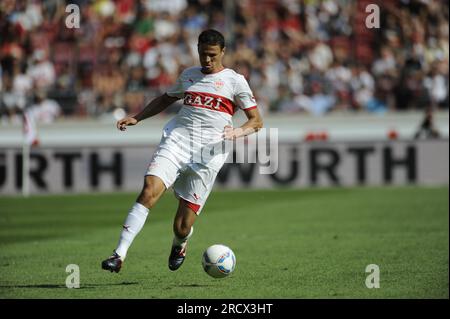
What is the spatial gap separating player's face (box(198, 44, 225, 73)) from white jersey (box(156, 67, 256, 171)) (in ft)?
0.32

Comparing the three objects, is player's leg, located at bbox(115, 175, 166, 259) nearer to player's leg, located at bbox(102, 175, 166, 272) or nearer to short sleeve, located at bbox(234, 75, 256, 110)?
player's leg, located at bbox(102, 175, 166, 272)

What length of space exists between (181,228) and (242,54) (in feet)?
56.5

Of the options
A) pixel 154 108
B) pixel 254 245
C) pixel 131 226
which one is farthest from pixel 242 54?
pixel 131 226

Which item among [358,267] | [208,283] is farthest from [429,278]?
[208,283]

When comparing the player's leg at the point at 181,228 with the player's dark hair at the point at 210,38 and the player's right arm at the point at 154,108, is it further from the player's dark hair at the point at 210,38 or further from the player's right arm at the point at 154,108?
the player's dark hair at the point at 210,38

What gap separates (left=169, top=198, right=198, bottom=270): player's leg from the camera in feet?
32.4

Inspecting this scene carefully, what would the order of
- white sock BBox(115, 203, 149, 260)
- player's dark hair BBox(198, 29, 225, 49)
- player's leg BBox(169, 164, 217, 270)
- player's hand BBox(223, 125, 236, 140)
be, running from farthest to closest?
player's leg BBox(169, 164, 217, 270) < player's dark hair BBox(198, 29, 225, 49) < white sock BBox(115, 203, 149, 260) < player's hand BBox(223, 125, 236, 140)

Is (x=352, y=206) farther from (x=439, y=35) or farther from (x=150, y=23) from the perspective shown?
(x=150, y=23)

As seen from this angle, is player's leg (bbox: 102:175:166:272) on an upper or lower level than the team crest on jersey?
lower

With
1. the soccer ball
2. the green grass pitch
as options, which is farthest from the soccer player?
the green grass pitch

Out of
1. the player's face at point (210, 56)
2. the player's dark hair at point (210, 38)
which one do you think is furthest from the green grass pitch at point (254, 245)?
the player's dark hair at point (210, 38)

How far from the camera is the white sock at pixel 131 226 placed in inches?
361

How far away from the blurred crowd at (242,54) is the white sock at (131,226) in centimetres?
1618

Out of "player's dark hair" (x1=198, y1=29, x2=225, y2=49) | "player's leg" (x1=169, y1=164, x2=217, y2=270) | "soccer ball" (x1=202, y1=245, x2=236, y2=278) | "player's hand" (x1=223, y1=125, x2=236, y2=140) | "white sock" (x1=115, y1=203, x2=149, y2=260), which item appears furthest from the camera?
"player's leg" (x1=169, y1=164, x2=217, y2=270)
